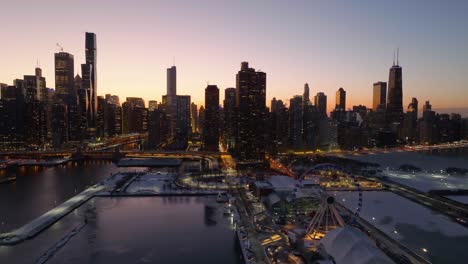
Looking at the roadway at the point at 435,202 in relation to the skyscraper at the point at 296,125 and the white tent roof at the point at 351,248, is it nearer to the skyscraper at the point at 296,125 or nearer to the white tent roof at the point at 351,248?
the white tent roof at the point at 351,248

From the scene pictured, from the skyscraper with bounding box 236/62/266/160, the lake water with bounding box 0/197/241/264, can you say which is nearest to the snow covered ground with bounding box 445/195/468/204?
the lake water with bounding box 0/197/241/264

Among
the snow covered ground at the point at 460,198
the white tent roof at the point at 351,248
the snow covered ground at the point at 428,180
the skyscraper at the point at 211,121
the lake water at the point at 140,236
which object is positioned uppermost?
the skyscraper at the point at 211,121

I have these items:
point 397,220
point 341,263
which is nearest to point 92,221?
point 341,263

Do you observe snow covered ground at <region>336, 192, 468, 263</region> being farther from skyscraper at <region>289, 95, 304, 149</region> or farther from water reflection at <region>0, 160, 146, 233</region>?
skyscraper at <region>289, 95, 304, 149</region>

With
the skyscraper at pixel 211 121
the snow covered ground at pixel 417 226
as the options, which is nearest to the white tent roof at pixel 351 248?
the snow covered ground at pixel 417 226

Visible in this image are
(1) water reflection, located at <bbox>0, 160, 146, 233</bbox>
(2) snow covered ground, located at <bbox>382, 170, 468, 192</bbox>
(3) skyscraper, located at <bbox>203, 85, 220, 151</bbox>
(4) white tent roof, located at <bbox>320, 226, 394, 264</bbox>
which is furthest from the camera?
(3) skyscraper, located at <bbox>203, 85, 220, 151</bbox>

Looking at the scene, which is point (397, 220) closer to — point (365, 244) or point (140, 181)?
point (365, 244)
